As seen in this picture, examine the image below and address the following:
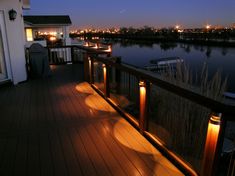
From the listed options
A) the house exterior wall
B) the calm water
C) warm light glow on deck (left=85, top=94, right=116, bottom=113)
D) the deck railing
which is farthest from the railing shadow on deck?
the calm water

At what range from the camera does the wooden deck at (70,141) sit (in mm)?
2436

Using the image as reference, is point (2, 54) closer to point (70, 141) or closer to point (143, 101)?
point (70, 141)

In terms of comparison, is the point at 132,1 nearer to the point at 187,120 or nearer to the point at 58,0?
the point at 58,0

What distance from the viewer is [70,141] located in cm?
302

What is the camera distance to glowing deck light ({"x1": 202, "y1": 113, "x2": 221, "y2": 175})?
1741 mm

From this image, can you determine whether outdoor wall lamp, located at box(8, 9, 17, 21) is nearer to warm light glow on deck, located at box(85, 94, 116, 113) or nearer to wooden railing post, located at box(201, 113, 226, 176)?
warm light glow on deck, located at box(85, 94, 116, 113)

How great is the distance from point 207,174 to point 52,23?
63.0 ft

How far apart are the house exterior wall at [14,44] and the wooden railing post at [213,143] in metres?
5.53

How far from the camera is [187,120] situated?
2.85 m

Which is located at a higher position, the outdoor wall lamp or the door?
the outdoor wall lamp

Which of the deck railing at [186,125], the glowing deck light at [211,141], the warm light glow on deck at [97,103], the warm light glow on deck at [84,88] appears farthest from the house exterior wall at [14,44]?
the glowing deck light at [211,141]

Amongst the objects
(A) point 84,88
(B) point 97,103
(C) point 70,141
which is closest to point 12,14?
(A) point 84,88

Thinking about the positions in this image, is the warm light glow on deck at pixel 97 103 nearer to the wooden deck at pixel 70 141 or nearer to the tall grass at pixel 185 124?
the wooden deck at pixel 70 141

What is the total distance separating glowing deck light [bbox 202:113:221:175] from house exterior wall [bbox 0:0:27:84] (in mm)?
5530
